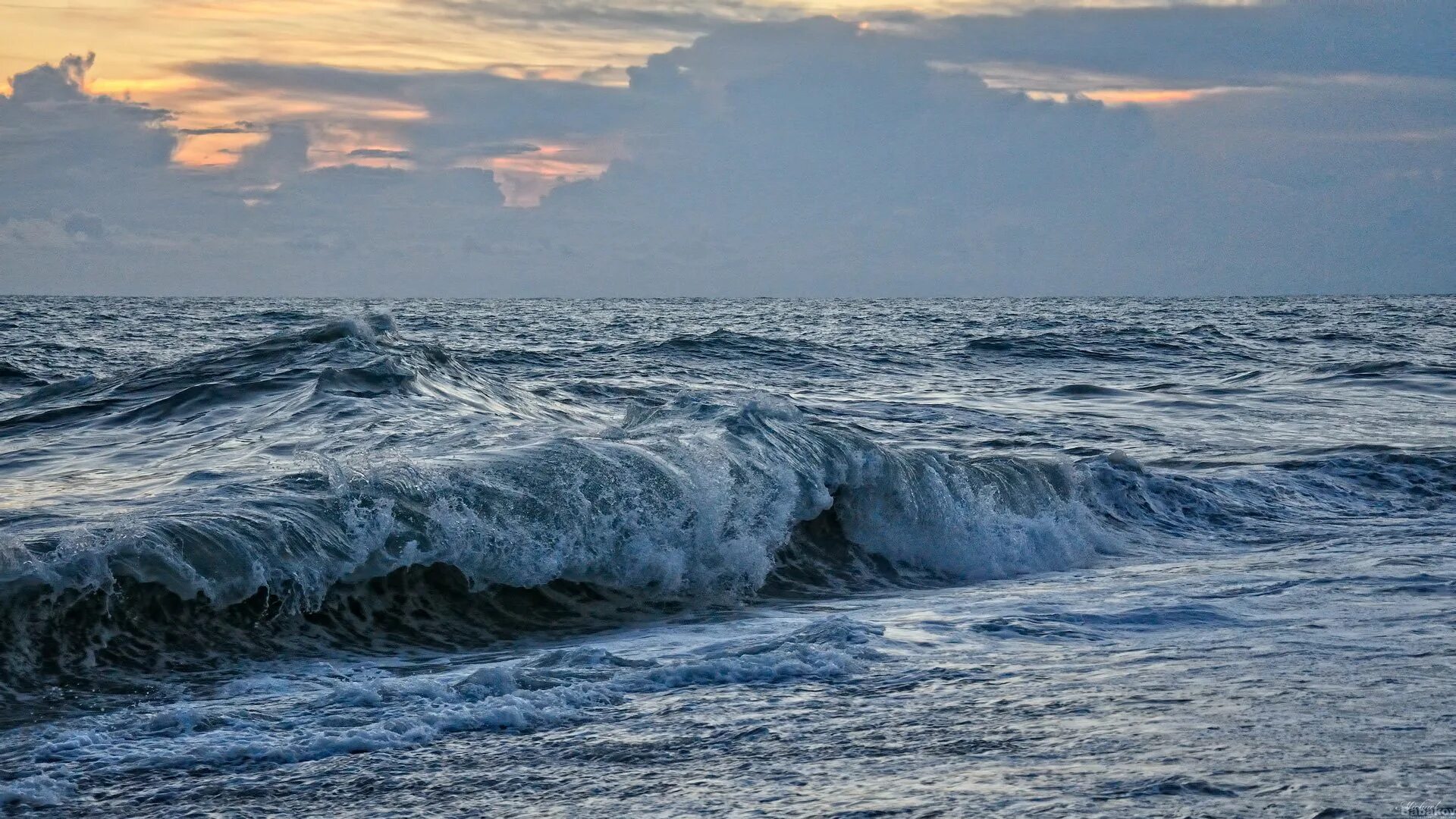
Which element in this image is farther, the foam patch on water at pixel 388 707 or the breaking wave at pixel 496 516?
the breaking wave at pixel 496 516

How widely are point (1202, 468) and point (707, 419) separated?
5.14 metres

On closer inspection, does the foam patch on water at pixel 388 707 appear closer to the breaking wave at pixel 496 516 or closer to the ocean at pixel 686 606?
the ocean at pixel 686 606

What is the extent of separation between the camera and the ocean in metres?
3.79

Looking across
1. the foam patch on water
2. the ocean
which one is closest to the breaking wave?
the ocean

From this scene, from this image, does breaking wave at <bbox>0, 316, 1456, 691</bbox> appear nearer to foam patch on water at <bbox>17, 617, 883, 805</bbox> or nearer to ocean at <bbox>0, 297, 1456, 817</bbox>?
ocean at <bbox>0, 297, 1456, 817</bbox>

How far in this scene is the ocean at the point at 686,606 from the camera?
379cm

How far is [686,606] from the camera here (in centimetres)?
711

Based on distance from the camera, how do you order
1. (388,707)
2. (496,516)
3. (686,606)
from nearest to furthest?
(388,707) < (686,606) < (496,516)

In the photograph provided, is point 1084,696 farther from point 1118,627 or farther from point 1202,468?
point 1202,468

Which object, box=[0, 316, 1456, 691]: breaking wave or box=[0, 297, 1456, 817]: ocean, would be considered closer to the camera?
box=[0, 297, 1456, 817]: ocean

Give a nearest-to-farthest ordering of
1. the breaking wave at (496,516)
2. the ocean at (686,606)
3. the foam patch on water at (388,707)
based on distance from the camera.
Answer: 1. the ocean at (686,606)
2. the foam patch on water at (388,707)
3. the breaking wave at (496,516)

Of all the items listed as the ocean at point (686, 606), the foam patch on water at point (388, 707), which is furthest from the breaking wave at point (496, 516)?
the foam patch on water at point (388, 707)

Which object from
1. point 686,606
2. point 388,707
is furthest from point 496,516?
point 388,707

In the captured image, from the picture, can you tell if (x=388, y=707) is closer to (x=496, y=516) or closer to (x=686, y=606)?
(x=686, y=606)
